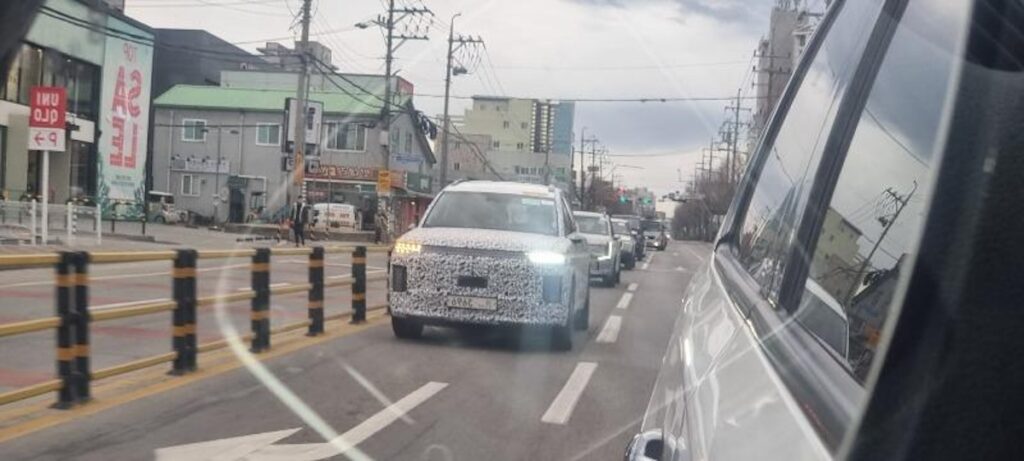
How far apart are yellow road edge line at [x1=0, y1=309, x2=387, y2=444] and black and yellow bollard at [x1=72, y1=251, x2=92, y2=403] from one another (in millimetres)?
186

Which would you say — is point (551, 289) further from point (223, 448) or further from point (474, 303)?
point (223, 448)

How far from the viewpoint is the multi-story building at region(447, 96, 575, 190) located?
90812 millimetres

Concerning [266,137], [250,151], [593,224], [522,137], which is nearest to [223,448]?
[593,224]

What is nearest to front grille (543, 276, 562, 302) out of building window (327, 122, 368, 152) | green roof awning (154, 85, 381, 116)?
green roof awning (154, 85, 381, 116)

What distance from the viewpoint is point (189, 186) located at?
5675cm

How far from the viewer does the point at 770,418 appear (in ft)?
4.34

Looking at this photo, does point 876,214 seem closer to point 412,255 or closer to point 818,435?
point 818,435

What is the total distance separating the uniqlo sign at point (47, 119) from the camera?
21812 mm

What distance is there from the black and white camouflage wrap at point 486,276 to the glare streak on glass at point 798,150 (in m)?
6.61

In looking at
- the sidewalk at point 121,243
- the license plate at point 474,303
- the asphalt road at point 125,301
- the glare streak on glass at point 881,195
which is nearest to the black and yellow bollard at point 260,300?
the asphalt road at point 125,301

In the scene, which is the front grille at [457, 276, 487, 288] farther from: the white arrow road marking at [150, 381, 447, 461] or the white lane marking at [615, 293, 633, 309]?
the white lane marking at [615, 293, 633, 309]

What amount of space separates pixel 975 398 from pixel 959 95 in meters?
0.35

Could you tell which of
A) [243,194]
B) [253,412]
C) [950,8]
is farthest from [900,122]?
[243,194]

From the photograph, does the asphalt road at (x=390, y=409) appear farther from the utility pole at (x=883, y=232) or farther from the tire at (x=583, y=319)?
the utility pole at (x=883, y=232)
